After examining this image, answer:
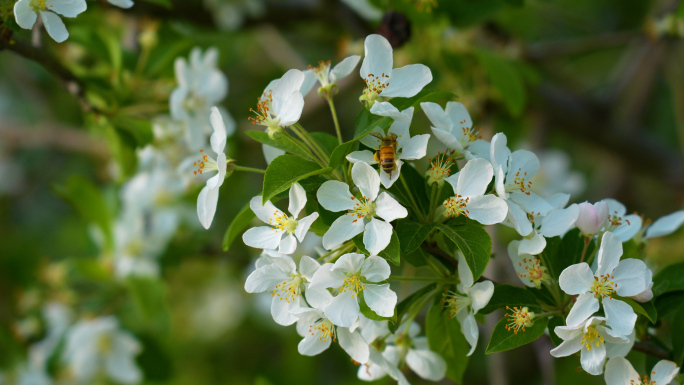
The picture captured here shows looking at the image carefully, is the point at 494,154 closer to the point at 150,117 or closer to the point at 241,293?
the point at 150,117

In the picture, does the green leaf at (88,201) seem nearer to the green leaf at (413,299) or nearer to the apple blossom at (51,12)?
the apple blossom at (51,12)

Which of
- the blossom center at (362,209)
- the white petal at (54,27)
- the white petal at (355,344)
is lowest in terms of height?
the white petal at (355,344)

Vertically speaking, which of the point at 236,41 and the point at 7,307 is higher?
the point at 236,41

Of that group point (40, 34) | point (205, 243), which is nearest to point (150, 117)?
point (40, 34)

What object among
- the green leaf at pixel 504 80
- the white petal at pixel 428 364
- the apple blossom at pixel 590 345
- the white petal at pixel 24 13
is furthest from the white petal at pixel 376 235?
the green leaf at pixel 504 80

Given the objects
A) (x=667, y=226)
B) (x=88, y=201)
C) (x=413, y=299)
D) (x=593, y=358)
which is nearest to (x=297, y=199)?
(x=413, y=299)
